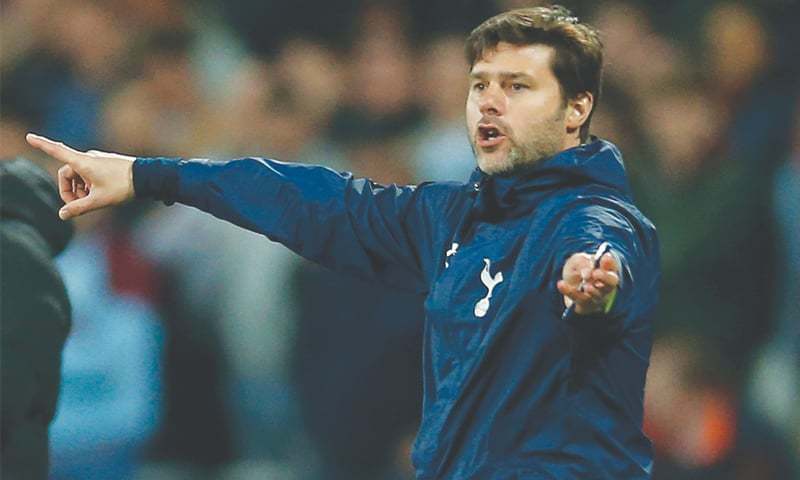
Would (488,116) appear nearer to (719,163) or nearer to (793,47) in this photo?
(719,163)

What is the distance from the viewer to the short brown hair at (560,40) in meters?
3.74

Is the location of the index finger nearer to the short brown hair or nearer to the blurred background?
the short brown hair

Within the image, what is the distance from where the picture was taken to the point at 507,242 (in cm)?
358

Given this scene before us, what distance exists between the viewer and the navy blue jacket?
3406mm

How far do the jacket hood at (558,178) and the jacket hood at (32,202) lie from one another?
0.94 m

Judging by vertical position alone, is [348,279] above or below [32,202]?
below

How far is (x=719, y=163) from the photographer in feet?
21.0

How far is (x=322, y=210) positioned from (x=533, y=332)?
2.28ft

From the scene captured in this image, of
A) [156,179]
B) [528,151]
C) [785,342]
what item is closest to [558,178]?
[528,151]

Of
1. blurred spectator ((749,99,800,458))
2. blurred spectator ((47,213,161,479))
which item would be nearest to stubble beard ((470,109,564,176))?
blurred spectator ((749,99,800,458))

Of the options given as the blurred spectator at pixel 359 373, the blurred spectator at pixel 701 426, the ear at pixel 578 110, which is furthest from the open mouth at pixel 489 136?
the blurred spectator at pixel 701 426

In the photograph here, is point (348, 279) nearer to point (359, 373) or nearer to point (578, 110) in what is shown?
point (359, 373)

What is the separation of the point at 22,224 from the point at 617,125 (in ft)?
11.1

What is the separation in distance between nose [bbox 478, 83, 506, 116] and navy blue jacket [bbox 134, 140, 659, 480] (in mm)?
146
